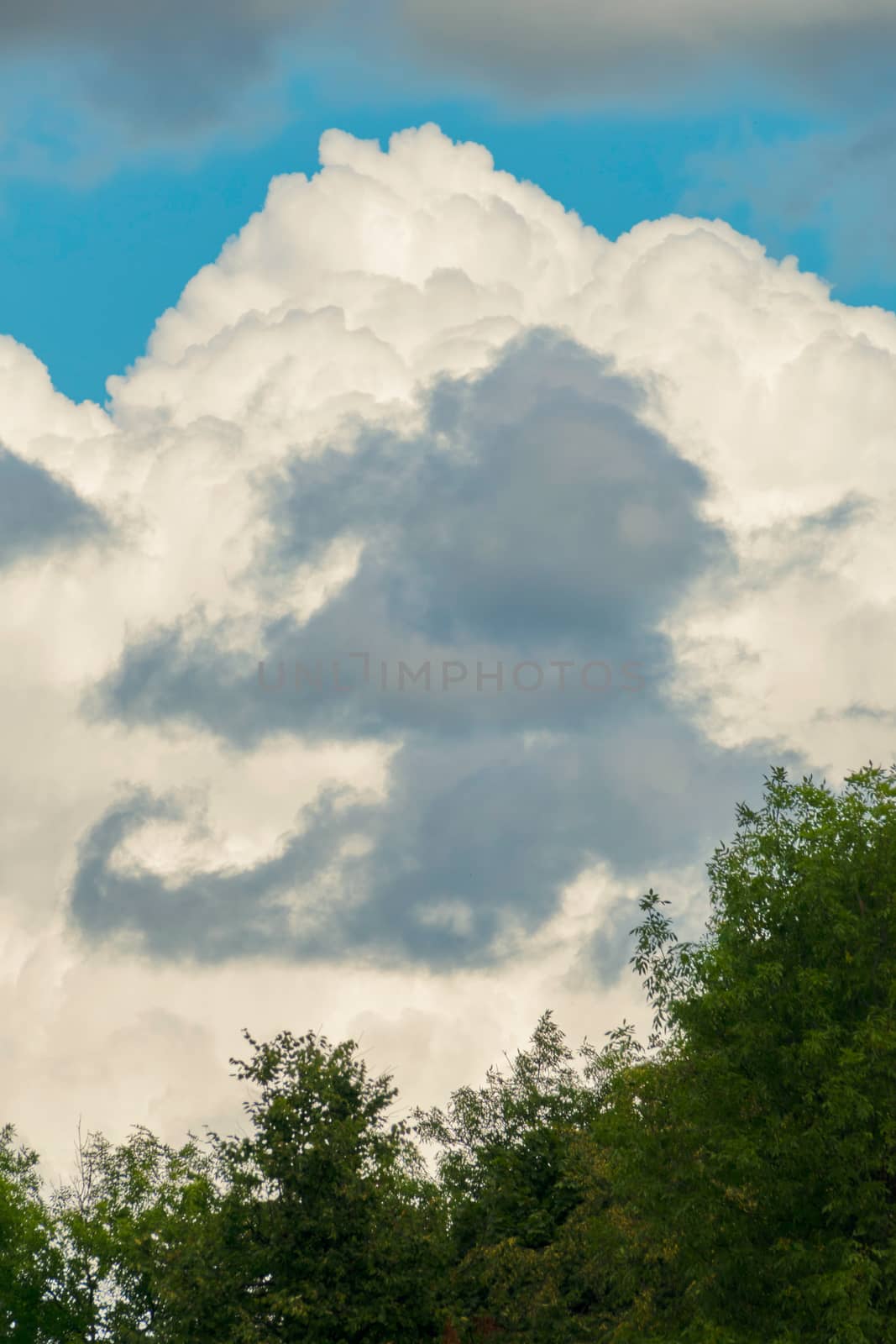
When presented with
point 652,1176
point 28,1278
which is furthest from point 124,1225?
point 652,1176

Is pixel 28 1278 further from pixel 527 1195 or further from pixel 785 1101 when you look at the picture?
pixel 785 1101

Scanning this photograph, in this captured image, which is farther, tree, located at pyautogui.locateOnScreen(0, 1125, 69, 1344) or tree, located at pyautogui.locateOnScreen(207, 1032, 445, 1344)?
tree, located at pyautogui.locateOnScreen(0, 1125, 69, 1344)

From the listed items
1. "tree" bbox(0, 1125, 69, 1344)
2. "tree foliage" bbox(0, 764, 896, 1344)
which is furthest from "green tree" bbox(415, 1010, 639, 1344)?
"tree" bbox(0, 1125, 69, 1344)

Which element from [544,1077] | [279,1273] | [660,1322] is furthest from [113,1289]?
[660,1322]

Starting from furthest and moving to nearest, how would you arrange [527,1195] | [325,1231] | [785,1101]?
[527,1195]
[325,1231]
[785,1101]

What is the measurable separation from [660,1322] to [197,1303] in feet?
37.0

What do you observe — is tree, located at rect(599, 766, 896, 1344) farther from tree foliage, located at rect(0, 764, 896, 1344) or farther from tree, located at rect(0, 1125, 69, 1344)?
tree, located at rect(0, 1125, 69, 1344)

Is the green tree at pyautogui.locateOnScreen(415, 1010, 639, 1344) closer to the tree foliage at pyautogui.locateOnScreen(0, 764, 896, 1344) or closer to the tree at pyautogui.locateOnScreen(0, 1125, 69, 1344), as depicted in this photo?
the tree foliage at pyautogui.locateOnScreen(0, 764, 896, 1344)

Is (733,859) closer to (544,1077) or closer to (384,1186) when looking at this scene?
(384,1186)

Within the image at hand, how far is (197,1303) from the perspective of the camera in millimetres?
37781

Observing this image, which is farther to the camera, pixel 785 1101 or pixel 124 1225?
pixel 124 1225

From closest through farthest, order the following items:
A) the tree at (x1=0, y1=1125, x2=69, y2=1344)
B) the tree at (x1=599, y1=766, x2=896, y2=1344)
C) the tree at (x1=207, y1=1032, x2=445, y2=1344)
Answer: the tree at (x1=599, y1=766, x2=896, y2=1344), the tree at (x1=207, y1=1032, x2=445, y2=1344), the tree at (x1=0, y1=1125, x2=69, y2=1344)

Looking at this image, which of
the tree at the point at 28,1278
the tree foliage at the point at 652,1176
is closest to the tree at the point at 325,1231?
the tree foliage at the point at 652,1176

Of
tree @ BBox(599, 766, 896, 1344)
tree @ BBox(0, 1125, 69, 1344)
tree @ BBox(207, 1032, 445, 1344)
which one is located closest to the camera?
tree @ BBox(599, 766, 896, 1344)
